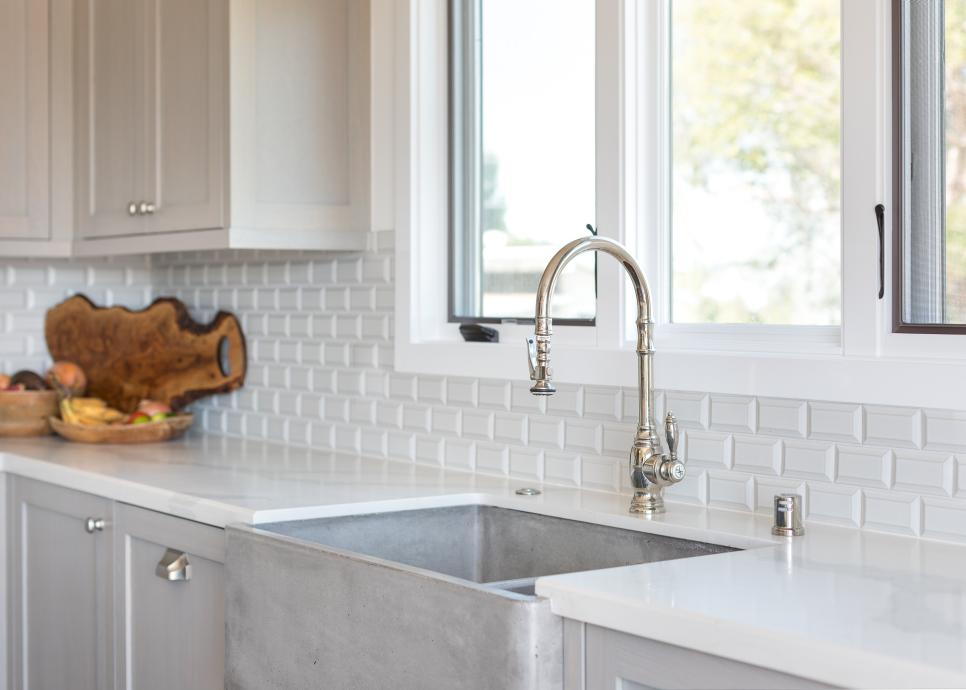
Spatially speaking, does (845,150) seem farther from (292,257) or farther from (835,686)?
(292,257)

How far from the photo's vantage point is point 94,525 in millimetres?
2668

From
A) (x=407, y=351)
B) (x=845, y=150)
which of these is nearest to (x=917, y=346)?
(x=845, y=150)

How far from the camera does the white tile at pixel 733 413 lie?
2123mm

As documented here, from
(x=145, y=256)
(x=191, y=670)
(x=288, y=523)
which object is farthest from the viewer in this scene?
(x=145, y=256)

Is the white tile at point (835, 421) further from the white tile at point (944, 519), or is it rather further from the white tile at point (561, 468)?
the white tile at point (561, 468)

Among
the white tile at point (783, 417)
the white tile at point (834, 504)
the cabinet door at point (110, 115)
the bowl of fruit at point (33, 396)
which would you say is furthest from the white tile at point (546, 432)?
the bowl of fruit at point (33, 396)

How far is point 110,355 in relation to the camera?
12.4 ft

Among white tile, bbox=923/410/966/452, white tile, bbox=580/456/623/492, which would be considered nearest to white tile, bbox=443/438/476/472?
white tile, bbox=580/456/623/492

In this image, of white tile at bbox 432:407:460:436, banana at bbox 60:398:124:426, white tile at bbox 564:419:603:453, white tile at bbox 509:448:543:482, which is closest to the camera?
white tile at bbox 564:419:603:453

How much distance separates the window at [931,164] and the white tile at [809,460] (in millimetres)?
241

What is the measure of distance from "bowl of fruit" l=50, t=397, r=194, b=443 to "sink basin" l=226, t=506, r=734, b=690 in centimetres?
131

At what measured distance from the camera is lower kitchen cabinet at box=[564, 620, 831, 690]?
1336mm

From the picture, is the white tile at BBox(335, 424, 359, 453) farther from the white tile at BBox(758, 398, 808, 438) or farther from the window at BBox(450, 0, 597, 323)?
the white tile at BBox(758, 398, 808, 438)

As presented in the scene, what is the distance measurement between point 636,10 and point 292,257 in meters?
1.28
